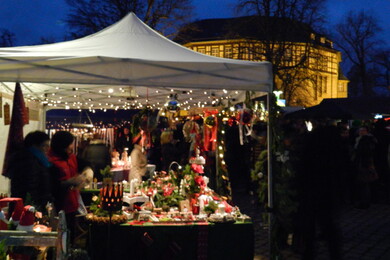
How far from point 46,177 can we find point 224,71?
2.23m

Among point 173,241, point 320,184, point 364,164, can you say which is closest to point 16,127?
point 173,241

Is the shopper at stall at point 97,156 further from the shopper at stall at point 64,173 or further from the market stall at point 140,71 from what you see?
the shopper at stall at point 64,173

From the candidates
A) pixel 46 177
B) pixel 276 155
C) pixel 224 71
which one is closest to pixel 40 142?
pixel 46 177

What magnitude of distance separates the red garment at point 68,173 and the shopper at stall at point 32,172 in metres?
0.31

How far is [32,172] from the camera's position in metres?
4.16

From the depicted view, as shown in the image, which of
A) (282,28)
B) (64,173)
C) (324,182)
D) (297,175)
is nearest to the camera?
(64,173)

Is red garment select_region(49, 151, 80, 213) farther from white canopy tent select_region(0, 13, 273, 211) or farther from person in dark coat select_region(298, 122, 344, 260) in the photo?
person in dark coat select_region(298, 122, 344, 260)

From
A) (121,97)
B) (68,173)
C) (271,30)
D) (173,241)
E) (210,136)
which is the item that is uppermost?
(271,30)

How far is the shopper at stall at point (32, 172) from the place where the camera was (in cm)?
417

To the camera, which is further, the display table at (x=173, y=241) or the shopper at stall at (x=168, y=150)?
the shopper at stall at (x=168, y=150)

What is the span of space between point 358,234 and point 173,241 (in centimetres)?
374

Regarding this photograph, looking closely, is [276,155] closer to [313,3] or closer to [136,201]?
[136,201]

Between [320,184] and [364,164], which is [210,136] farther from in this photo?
[320,184]

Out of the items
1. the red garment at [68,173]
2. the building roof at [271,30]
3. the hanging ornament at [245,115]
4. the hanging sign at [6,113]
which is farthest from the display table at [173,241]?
the building roof at [271,30]
